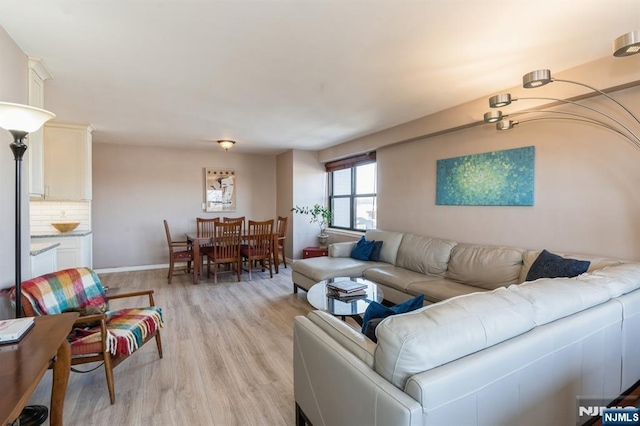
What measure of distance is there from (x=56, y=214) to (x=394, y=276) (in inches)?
188

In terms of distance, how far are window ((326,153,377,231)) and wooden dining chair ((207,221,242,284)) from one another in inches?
85.6

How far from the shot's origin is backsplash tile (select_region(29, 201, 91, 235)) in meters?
4.27

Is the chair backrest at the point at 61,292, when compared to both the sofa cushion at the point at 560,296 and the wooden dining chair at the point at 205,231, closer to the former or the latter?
the wooden dining chair at the point at 205,231

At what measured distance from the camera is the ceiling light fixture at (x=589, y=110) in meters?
1.53

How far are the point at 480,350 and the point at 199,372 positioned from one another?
2.14 metres

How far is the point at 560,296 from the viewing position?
5.01ft

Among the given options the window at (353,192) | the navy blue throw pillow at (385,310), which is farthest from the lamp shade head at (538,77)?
the window at (353,192)

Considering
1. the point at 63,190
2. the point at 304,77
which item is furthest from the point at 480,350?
the point at 63,190

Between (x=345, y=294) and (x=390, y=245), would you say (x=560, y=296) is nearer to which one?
(x=345, y=294)

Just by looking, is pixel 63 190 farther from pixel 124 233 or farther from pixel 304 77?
pixel 304 77

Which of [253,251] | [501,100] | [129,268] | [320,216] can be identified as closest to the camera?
[501,100]

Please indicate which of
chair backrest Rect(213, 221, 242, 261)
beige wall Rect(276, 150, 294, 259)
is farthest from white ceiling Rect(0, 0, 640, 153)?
beige wall Rect(276, 150, 294, 259)

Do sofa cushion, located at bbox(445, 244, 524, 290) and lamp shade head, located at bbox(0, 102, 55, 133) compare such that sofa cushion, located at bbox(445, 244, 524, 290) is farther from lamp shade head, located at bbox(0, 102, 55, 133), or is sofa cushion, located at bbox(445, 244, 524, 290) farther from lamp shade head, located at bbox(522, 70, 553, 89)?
lamp shade head, located at bbox(0, 102, 55, 133)

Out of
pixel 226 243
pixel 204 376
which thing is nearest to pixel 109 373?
pixel 204 376
